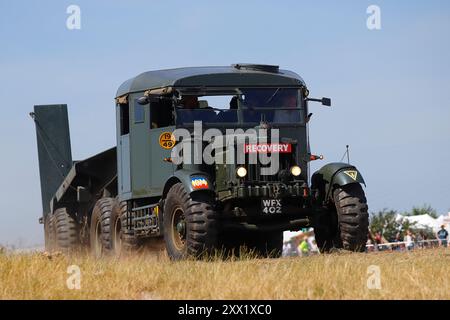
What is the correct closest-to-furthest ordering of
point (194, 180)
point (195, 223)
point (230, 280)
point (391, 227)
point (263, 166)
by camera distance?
point (230, 280), point (195, 223), point (194, 180), point (263, 166), point (391, 227)

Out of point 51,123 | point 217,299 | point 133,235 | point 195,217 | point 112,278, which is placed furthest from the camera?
point 51,123

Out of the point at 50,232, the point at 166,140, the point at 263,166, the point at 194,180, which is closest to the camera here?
the point at 194,180

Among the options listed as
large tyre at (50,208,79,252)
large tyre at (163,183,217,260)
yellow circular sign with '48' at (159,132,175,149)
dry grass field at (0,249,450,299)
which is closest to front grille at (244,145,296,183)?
large tyre at (163,183,217,260)

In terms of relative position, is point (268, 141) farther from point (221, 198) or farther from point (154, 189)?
point (154, 189)

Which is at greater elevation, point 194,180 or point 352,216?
point 194,180

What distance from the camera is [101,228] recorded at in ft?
58.8

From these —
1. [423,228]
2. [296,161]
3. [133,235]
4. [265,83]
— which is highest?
[265,83]

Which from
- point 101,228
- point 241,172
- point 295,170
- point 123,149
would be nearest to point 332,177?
point 295,170

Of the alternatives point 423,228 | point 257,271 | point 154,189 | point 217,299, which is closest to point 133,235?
point 154,189

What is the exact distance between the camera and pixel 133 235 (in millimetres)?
16469

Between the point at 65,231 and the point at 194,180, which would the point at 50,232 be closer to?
the point at 65,231

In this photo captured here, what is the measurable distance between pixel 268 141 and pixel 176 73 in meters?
1.85

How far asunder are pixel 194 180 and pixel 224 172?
0.71m

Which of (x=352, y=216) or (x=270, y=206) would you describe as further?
(x=352, y=216)
